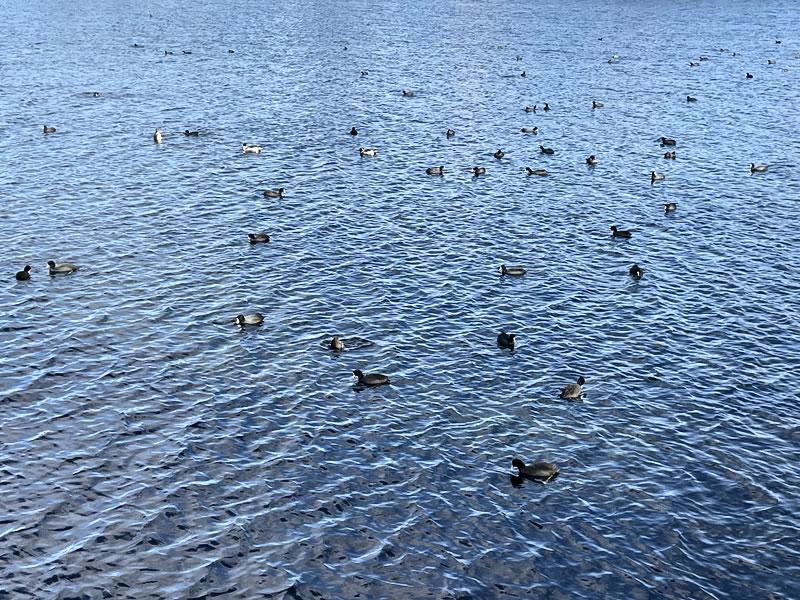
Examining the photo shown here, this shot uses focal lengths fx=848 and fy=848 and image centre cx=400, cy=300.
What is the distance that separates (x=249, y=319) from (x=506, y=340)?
14.0 meters

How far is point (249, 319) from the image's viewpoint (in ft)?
152

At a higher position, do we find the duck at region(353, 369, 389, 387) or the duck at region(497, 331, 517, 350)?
the duck at region(497, 331, 517, 350)

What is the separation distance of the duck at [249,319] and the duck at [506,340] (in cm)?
1307

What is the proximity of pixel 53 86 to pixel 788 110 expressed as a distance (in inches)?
3408

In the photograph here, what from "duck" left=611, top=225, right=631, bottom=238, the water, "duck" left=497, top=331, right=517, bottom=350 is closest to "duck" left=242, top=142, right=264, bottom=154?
the water

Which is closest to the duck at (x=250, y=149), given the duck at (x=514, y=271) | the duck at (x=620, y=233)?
the duck at (x=514, y=271)

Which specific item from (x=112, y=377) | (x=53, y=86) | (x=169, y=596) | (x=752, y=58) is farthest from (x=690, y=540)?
(x=752, y=58)

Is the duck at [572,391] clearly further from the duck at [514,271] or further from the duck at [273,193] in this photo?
the duck at [273,193]

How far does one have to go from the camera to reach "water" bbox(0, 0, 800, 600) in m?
30.2

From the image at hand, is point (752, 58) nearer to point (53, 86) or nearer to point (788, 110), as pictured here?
point (788, 110)

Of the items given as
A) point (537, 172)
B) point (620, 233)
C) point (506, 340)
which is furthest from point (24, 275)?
point (537, 172)

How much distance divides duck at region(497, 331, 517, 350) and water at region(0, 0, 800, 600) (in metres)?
0.62

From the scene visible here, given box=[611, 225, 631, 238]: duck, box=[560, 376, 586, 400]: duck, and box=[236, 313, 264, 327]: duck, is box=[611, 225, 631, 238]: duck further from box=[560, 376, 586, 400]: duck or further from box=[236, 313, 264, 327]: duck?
box=[236, 313, 264, 327]: duck

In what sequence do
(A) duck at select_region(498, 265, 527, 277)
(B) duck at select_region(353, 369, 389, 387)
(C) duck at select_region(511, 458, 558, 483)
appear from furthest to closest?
(A) duck at select_region(498, 265, 527, 277) < (B) duck at select_region(353, 369, 389, 387) < (C) duck at select_region(511, 458, 558, 483)
